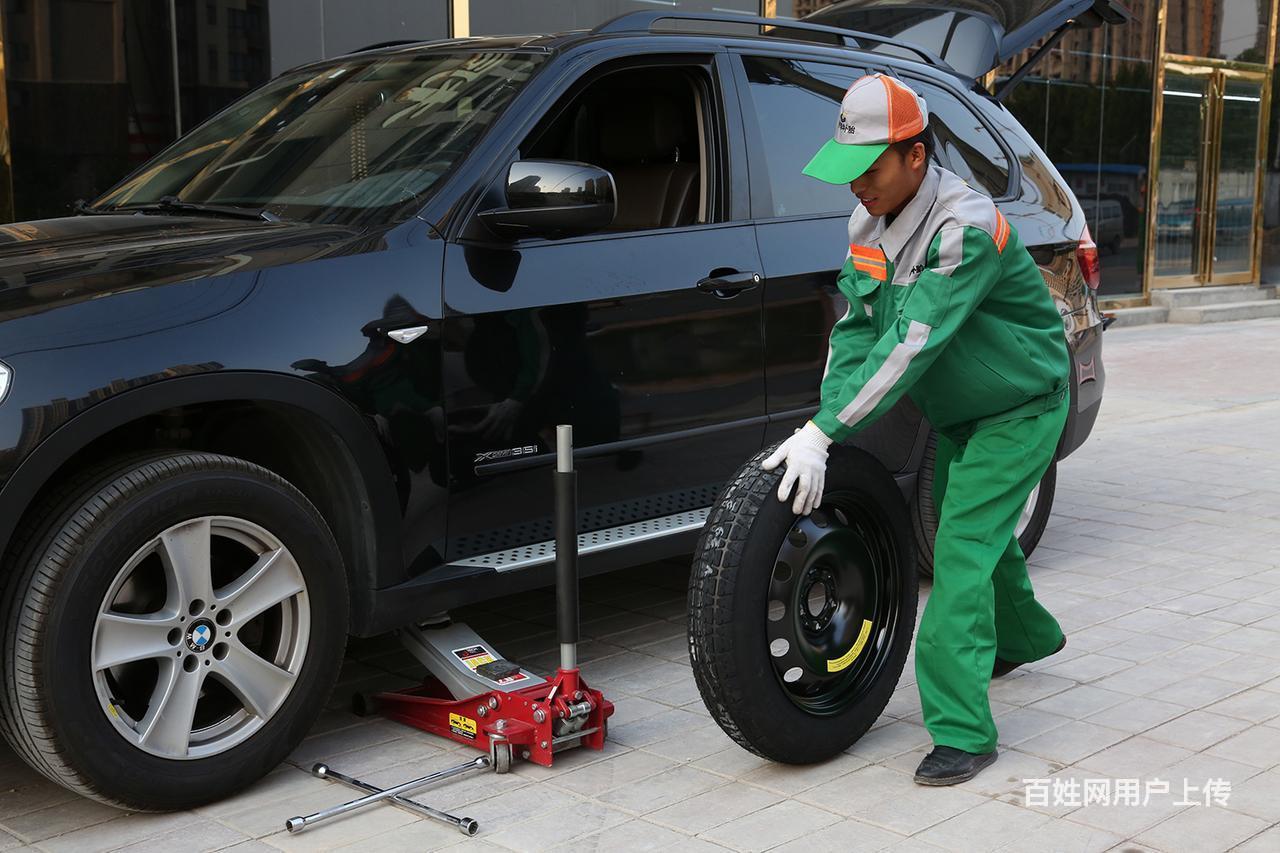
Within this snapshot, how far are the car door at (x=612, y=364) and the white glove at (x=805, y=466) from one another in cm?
79

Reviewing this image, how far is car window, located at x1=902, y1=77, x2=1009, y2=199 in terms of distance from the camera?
5.60 meters

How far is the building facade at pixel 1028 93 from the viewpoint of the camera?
27.7ft

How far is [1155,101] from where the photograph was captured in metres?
17.7

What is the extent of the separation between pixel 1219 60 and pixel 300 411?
58.0 ft

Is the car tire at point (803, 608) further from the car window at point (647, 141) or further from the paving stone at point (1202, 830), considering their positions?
the car window at point (647, 141)

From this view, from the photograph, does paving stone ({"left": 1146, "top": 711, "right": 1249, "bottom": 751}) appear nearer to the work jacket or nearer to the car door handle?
the work jacket

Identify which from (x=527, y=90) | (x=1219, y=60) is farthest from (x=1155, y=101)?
(x=527, y=90)

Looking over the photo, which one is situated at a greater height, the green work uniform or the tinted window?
the tinted window

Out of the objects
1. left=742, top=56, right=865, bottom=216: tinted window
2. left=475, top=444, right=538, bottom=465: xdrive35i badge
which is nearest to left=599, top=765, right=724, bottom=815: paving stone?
left=475, top=444, right=538, bottom=465: xdrive35i badge

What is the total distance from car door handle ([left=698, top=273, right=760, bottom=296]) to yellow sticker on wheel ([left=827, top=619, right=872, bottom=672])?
3.88 feet

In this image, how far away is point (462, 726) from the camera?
4.06m

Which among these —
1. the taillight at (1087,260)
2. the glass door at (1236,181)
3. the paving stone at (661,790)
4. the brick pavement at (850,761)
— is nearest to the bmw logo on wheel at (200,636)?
the brick pavement at (850,761)

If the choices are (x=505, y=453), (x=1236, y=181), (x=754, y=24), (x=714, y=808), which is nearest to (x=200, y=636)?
(x=505, y=453)

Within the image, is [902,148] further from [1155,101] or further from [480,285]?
[1155,101]
